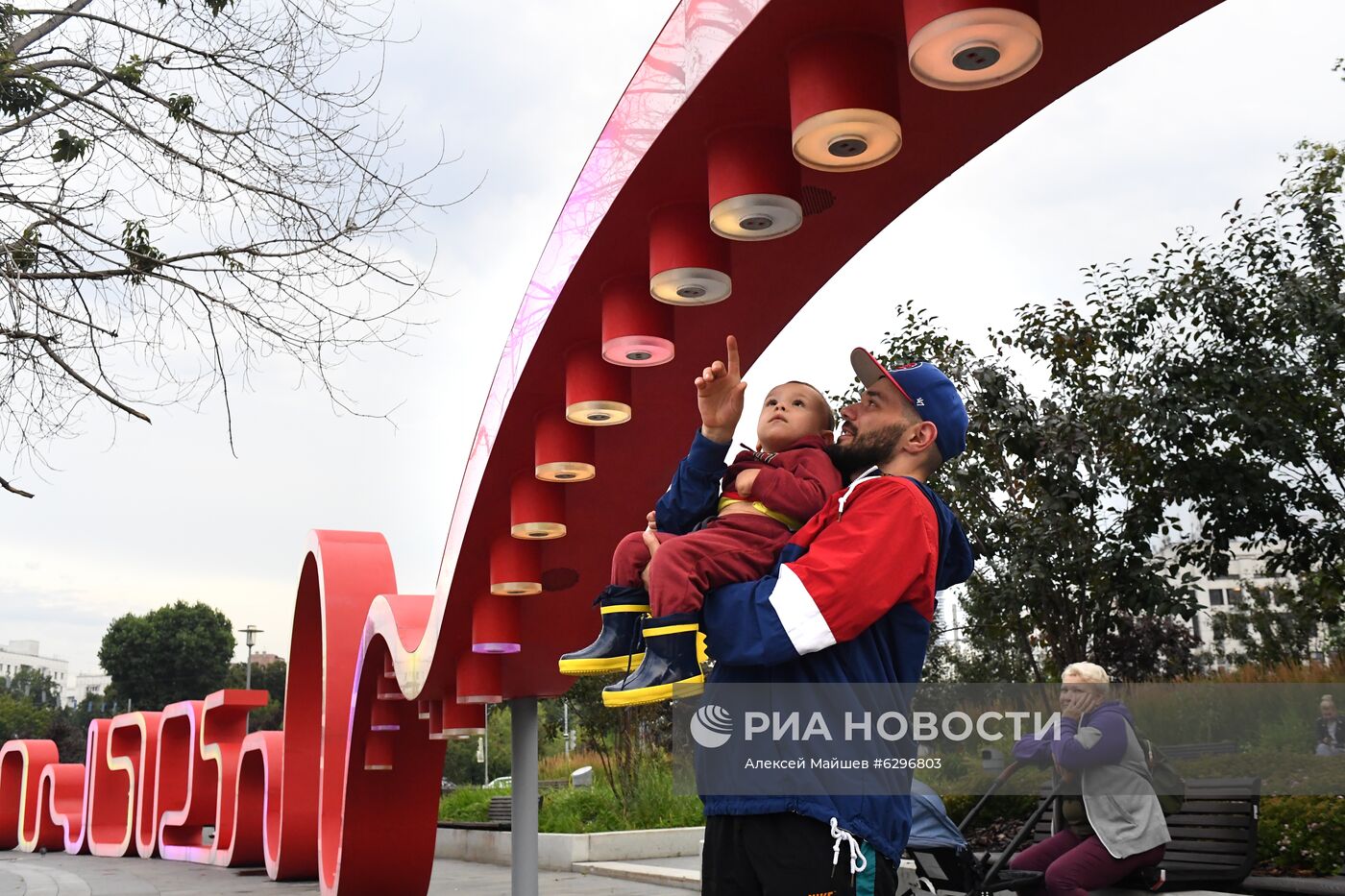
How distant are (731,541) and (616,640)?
0.44 m

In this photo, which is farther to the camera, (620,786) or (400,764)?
(620,786)

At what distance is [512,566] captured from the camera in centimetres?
589

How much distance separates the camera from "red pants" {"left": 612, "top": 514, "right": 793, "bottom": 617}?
246 cm

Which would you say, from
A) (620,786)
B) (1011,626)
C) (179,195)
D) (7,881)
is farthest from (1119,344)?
(7,881)

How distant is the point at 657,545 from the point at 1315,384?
25.4 ft

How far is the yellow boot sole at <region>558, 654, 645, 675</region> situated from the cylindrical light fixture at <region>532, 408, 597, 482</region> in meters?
2.11

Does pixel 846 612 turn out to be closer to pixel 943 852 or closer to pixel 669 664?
pixel 669 664

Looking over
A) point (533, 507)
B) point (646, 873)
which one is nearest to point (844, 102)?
point (533, 507)

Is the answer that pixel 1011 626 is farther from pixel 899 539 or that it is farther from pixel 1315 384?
A: pixel 899 539

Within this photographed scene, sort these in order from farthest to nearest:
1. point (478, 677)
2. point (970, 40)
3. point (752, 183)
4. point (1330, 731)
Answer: point (1330, 731)
point (478, 677)
point (752, 183)
point (970, 40)

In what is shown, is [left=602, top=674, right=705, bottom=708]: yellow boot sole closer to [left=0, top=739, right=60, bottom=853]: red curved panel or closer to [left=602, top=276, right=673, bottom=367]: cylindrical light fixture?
[left=602, top=276, right=673, bottom=367]: cylindrical light fixture

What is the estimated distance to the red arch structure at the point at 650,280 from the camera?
285 cm

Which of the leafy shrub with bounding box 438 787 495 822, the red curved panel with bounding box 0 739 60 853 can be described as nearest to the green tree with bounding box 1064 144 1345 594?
the leafy shrub with bounding box 438 787 495 822

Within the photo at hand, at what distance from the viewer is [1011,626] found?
10.7m
